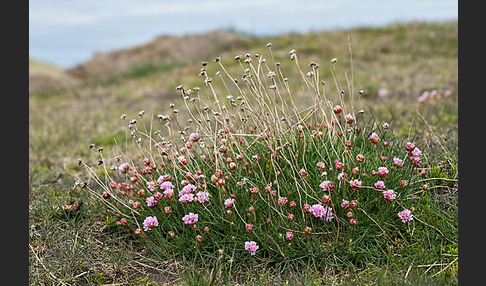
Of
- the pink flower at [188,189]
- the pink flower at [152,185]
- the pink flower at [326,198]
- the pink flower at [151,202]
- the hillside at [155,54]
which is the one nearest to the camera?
the pink flower at [326,198]

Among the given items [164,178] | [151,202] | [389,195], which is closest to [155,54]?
[164,178]

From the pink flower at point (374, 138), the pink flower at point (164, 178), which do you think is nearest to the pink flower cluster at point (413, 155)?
the pink flower at point (374, 138)

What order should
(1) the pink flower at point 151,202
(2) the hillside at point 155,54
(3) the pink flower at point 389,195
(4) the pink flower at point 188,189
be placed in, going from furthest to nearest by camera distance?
(2) the hillside at point 155,54, (1) the pink flower at point 151,202, (4) the pink flower at point 188,189, (3) the pink flower at point 389,195

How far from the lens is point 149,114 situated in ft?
31.2

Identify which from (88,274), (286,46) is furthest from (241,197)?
(286,46)

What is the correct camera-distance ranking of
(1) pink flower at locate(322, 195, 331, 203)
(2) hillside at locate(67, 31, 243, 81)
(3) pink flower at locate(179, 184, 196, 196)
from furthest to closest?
(2) hillside at locate(67, 31, 243, 81) < (3) pink flower at locate(179, 184, 196, 196) < (1) pink flower at locate(322, 195, 331, 203)

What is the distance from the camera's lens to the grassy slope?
3.41 meters

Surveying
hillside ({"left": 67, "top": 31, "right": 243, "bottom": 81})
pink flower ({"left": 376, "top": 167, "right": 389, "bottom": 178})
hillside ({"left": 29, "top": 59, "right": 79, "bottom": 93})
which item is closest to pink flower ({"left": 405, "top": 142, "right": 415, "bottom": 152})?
pink flower ({"left": 376, "top": 167, "right": 389, "bottom": 178})

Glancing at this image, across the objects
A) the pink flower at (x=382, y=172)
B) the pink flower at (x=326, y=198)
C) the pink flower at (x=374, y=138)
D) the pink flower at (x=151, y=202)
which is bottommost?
the pink flower at (x=151, y=202)

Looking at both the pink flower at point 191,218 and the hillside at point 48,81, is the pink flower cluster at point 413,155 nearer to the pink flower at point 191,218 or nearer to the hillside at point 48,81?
the pink flower at point 191,218

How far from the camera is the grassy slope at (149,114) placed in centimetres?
341

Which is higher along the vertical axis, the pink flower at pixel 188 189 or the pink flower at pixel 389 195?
the pink flower at pixel 188 189

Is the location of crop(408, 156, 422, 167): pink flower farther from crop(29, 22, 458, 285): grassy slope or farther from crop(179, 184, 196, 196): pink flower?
crop(179, 184, 196, 196): pink flower

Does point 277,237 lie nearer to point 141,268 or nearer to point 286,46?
point 141,268
